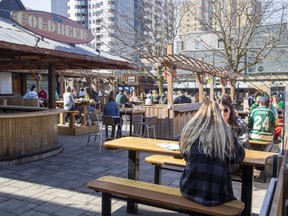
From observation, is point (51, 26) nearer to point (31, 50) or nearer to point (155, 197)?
point (31, 50)

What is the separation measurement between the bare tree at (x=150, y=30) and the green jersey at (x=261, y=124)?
1448cm

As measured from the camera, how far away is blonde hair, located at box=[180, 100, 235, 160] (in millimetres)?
2672

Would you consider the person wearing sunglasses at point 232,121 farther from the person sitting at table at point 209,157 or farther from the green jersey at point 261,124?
the person sitting at table at point 209,157

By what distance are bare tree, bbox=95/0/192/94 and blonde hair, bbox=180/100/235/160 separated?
688 inches

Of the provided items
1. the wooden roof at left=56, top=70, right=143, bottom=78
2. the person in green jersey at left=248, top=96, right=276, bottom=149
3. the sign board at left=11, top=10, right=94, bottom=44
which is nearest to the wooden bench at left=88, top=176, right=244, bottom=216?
the person in green jersey at left=248, top=96, right=276, bottom=149

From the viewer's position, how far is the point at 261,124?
19.2 feet

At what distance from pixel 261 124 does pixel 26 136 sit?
15.5 feet

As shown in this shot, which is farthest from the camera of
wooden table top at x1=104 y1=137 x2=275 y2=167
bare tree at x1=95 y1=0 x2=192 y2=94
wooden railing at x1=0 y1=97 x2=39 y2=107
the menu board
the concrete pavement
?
bare tree at x1=95 y1=0 x2=192 y2=94

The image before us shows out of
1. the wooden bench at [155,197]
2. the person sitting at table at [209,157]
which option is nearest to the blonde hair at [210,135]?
→ the person sitting at table at [209,157]

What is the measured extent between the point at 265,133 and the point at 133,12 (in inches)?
761

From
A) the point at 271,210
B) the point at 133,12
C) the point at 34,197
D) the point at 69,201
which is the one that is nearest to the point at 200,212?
the point at 271,210

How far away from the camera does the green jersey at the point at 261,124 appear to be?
5.80 m

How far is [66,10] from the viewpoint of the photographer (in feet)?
313

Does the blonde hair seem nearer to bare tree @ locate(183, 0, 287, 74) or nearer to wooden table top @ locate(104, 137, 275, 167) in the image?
wooden table top @ locate(104, 137, 275, 167)
